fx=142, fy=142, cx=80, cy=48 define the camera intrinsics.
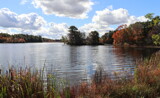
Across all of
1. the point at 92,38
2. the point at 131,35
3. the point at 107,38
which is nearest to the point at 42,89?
the point at 131,35

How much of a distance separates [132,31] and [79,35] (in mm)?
41454

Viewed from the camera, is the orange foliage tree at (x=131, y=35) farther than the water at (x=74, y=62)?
Yes

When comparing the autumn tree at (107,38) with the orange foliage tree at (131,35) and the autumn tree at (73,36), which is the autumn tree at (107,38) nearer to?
the autumn tree at (73,36)

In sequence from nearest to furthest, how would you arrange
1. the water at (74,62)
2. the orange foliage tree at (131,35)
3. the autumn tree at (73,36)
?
the water at (74,62) → the orange foliage tree at (131,35) → the autumn tree at (73,36)

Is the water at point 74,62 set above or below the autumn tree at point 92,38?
below

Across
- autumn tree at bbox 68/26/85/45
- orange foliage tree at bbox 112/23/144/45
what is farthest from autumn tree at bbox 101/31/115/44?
orange foliage tree at bbox 112/23/144/45

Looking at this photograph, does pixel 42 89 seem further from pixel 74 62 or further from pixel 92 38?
pixel 92 38

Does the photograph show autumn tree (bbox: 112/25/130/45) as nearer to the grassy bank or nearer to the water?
the water

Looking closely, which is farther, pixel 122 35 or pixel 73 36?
pixel 73 36

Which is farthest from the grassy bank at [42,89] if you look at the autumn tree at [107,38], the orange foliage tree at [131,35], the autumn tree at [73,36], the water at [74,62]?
the autumn tree at [107,38]

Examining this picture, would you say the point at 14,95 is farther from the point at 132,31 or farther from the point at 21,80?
the point at 132,31

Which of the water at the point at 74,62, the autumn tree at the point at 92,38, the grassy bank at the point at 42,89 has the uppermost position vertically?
the autumn tree at the point at 92,38

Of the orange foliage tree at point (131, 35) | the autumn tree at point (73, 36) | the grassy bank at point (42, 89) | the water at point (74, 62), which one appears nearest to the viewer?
the grassy bank at point (42, 89)

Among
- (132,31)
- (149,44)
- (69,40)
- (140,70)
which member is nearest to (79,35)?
(69,40)
